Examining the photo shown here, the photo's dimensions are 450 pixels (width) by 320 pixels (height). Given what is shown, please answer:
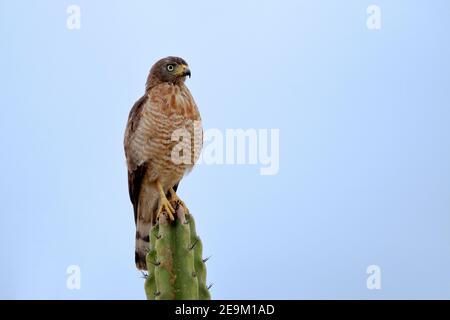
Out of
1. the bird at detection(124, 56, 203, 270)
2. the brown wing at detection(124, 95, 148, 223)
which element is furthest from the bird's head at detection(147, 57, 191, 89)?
the brown wing at detection(124, 95, 148, 223)

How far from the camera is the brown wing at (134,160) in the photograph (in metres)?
3.26

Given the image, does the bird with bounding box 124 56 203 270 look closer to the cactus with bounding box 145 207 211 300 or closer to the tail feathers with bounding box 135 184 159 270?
the tail feathers with bounding box 135 184 159 270

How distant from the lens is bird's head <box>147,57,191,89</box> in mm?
3275

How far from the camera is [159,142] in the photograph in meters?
3.15

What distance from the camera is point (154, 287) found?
2.40m

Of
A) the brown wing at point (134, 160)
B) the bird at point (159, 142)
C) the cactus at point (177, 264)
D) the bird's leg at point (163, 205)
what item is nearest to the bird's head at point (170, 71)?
the bird at point (159, 142)

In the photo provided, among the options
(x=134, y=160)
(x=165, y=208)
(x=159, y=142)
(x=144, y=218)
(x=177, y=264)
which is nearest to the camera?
(x=177, y=264)

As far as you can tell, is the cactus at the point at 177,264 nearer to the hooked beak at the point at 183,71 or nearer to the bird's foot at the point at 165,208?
the bird's foot at the point at 165,208

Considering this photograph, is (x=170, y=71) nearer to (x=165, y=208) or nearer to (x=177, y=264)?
(x=165, y=208)

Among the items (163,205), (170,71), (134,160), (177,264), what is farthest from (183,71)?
(177,264)

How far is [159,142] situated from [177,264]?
97cm
